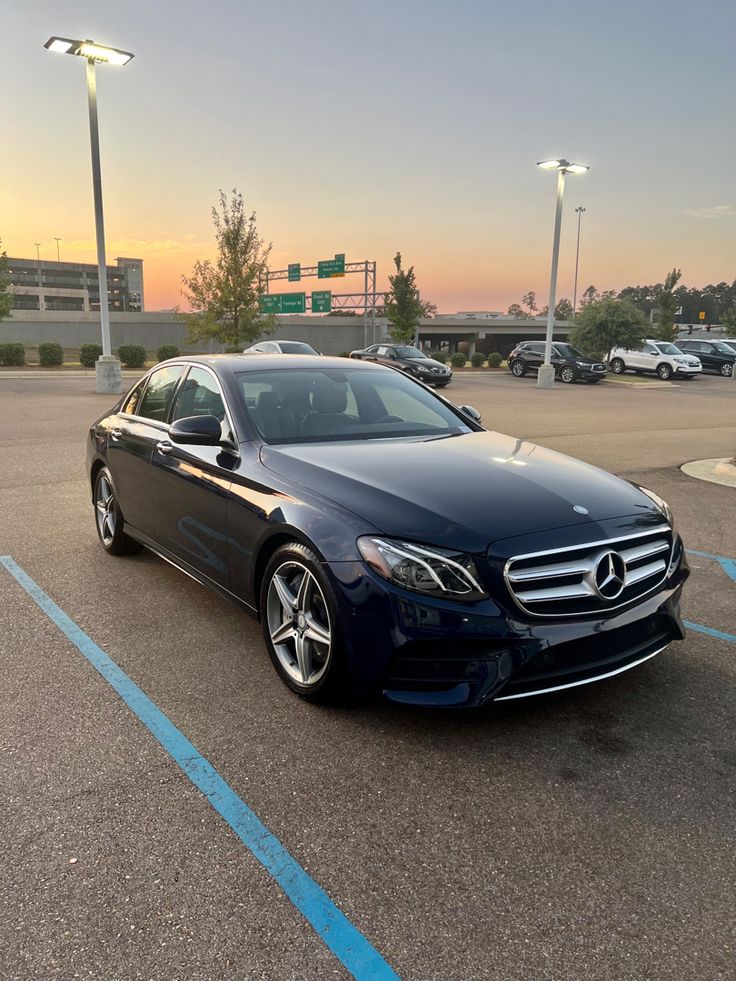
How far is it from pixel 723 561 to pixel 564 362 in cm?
2822

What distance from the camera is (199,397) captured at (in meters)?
4.80

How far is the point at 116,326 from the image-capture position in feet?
190

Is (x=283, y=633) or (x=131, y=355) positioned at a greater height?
(x=283, y=633)

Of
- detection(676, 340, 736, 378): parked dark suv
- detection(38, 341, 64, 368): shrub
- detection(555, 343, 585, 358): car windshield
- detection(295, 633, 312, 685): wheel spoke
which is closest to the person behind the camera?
detection(295, 633, 312, 685): wheel spoke

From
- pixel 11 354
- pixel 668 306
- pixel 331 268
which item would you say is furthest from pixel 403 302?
pixel 11 354

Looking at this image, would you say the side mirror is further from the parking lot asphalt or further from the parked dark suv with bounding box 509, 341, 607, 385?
the parked dark suv with bounding box 509, 341, 607, 385

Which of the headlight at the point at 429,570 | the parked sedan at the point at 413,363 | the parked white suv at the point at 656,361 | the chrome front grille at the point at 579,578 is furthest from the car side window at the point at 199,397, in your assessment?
the parked white suv at the point at 656,361

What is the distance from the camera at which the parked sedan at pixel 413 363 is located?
27766 millimetres

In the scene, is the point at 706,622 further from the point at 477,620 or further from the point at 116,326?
the point at 116,326

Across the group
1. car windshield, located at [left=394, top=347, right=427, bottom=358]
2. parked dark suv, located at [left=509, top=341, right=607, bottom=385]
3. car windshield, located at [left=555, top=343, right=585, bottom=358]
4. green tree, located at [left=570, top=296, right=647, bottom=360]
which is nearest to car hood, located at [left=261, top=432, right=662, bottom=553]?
car windshield, located at [left=394, top=347, right=427, bottom=358]

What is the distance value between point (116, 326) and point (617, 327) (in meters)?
37.1

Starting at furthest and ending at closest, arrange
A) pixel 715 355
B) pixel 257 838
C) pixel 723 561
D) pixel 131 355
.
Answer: pixel 715 355
pixel 131 355
pixel 723 561
pixel 257 838

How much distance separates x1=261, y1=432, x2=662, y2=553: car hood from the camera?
321cm

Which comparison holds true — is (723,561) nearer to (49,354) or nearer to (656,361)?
(49,354)
